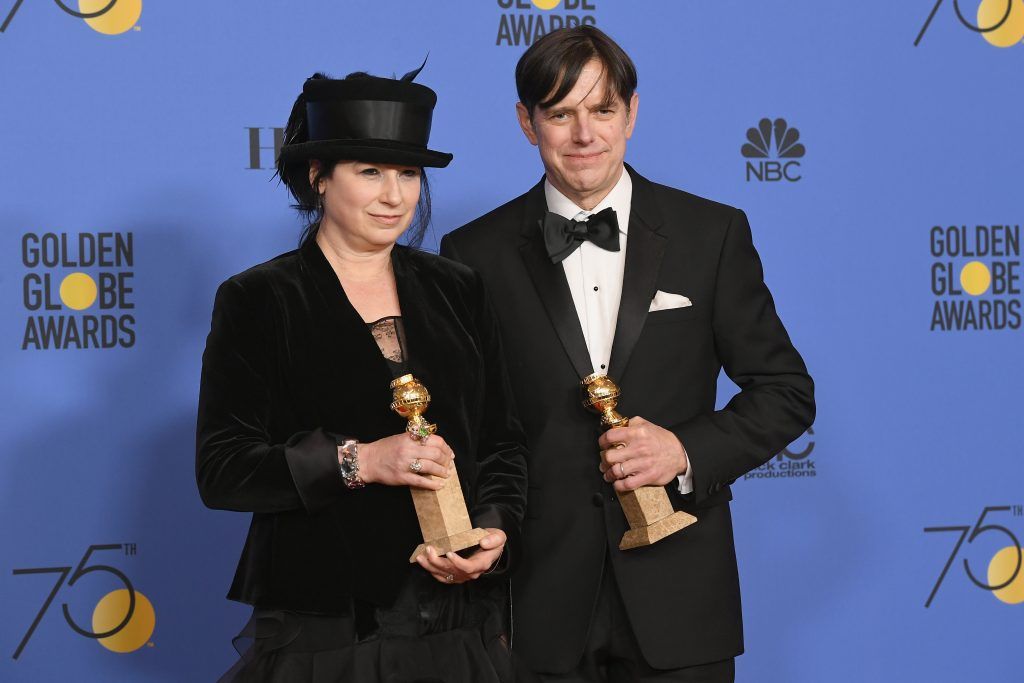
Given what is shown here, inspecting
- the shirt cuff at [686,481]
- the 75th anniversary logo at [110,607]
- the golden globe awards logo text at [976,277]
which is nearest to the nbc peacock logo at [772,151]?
the golden globe awards logo text at [976,277]

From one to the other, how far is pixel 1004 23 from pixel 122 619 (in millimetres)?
2812

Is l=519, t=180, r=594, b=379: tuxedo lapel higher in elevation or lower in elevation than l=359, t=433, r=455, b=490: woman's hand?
higher

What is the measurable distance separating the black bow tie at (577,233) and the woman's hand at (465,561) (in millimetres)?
521

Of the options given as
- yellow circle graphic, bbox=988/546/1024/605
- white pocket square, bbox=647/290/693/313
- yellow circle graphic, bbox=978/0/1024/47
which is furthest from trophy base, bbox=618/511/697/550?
yellow circle graphic, bbox=978/0/1024/47

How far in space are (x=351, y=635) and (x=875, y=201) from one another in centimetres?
212

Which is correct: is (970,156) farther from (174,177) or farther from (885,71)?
(174,177)

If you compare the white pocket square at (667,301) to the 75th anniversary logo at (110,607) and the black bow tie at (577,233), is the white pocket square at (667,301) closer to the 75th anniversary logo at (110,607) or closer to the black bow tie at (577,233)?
the black bow tie at (577,233)

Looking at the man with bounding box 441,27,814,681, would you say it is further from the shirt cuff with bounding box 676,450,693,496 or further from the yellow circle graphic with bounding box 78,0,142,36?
the yellow circle graphic with bounding box 78,0,142,36

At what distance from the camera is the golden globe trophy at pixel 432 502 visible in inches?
70.1

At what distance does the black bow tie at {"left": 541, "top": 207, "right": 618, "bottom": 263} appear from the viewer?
214 centimetres

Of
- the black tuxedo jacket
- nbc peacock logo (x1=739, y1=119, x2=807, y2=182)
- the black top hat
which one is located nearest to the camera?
the black top hat

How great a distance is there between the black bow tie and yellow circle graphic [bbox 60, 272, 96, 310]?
1.32 m

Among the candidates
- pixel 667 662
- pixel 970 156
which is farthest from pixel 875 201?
pixel 667 662

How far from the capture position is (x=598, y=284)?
2172 millimetres
